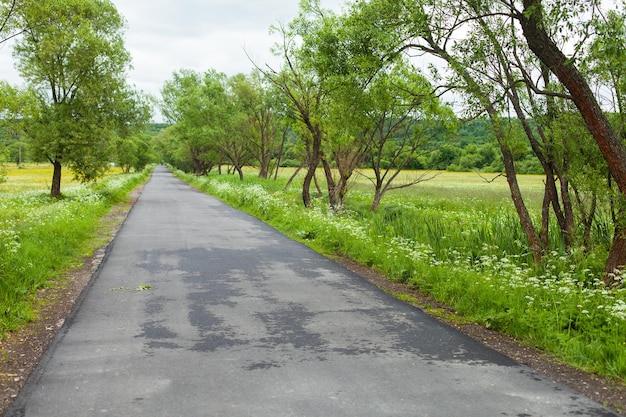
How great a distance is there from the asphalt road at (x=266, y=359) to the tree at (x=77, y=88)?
1814 centimetres

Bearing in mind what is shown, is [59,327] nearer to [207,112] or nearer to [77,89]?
[77,89]

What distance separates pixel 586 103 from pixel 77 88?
24.5 metres

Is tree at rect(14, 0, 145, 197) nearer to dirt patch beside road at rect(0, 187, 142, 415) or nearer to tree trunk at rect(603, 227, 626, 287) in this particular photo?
dirt patch beside road at rect(0, 187, 142, 415)

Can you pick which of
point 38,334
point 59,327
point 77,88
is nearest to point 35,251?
point 59,327

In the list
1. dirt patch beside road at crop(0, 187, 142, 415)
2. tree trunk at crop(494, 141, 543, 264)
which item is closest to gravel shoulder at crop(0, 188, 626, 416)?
dirt patch beside road at crop(0, 187, 142, 415)

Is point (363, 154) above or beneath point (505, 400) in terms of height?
above

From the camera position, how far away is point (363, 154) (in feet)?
74.1

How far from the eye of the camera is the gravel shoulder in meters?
4.59

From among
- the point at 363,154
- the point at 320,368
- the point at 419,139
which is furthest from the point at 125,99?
the point at 320,368

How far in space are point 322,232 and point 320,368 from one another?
9096mm

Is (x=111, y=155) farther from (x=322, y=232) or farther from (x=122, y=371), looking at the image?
(x=122, y=371)

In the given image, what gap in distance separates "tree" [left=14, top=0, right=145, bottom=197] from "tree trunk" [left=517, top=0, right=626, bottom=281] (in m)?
22.0

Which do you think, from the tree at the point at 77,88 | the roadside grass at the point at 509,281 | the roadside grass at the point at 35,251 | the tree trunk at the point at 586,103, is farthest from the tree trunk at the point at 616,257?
the tree at the point at 77,88

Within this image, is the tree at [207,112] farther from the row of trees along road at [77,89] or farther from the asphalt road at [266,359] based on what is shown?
the asphalt road at [266,359]
